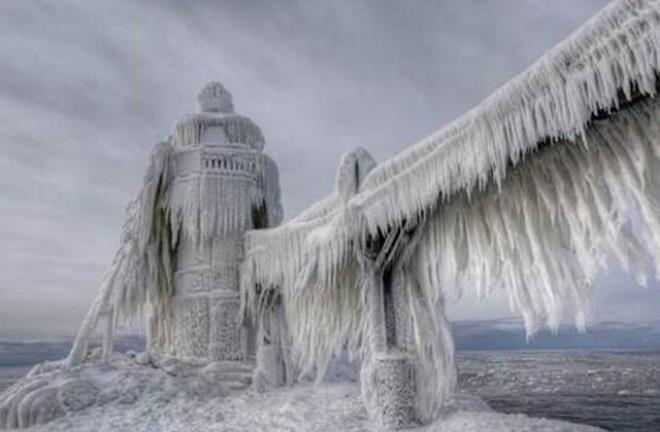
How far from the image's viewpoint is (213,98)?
13.9 m

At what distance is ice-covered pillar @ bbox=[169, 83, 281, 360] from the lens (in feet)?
41.5

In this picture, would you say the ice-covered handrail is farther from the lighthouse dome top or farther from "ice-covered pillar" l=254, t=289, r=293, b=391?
the lighthouse dome top

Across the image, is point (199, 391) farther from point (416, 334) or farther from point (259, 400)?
point (416, 334)

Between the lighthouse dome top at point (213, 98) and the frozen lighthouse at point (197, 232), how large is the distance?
49 centimetres

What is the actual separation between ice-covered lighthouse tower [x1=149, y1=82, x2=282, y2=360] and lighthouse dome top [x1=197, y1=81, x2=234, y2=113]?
35cm

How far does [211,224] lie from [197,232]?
42cm

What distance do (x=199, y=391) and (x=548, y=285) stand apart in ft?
24.7

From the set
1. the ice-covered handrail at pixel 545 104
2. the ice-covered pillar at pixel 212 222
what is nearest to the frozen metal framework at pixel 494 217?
the ice-covered handrail at pixel 545 104

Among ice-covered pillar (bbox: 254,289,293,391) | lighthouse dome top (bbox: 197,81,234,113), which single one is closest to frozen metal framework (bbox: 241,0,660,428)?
ice-covered pillar (bbox: 254,289,293,391)

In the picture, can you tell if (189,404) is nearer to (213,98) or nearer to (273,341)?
(273,341)

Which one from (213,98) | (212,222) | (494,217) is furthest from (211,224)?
(494,217)

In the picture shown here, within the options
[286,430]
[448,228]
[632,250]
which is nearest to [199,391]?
[286,430]

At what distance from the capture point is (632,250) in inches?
182

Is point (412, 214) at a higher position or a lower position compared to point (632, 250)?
higher
